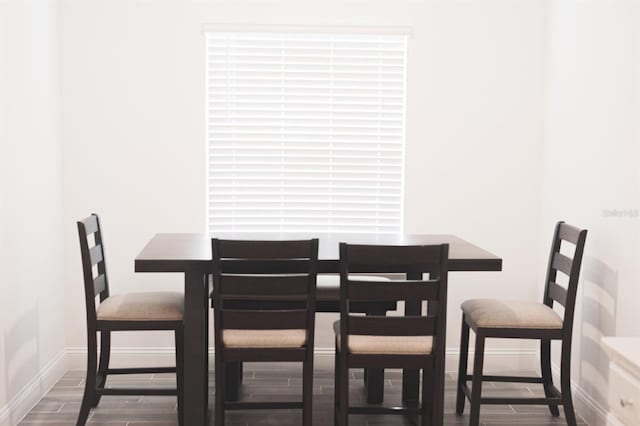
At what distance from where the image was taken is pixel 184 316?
10.8 ft

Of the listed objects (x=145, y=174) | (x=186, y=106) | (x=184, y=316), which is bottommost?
(x=184, y=316)

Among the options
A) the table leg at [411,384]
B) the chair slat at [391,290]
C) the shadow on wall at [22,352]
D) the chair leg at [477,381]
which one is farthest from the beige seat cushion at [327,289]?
the shadow on wall at [22,352]

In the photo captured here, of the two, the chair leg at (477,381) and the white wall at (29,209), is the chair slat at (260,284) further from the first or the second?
the white wall at (29,209)

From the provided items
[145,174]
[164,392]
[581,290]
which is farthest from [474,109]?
[164,392]

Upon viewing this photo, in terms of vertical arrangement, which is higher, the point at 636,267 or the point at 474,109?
the point at 474,109

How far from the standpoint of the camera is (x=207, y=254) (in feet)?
10.9

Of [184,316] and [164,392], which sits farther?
[164,392]

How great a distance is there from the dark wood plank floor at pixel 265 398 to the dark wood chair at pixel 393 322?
0.65 meters

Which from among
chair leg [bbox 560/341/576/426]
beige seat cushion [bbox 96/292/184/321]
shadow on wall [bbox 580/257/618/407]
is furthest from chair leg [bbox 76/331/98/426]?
shadow on wall [bbox 580/257/618/407]

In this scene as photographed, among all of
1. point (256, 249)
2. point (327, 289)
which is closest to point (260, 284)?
point (256, 249)

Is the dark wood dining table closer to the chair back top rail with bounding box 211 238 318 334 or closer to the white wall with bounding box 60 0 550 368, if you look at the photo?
the chair back top rail with bounding box 211 238 318 334

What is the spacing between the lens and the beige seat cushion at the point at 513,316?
3.42 m

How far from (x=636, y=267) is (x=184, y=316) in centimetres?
206

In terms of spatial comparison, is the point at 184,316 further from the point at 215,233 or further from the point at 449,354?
the point at 449,354
